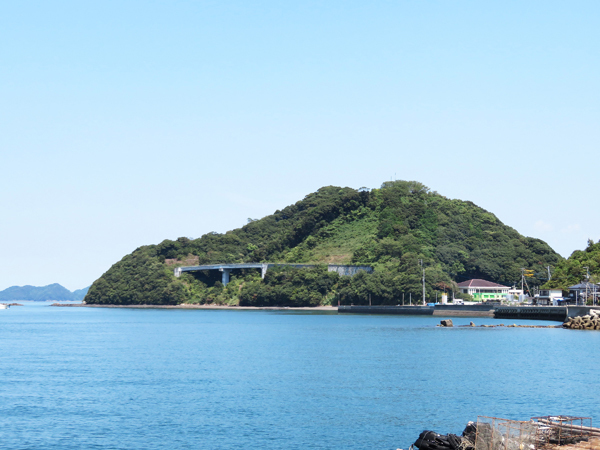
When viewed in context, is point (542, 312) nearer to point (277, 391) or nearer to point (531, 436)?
point (277, 391)

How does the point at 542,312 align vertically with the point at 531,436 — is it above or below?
above

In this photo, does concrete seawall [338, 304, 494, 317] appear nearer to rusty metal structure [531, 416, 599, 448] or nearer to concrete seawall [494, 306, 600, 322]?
concrete seawall [494, 306, 600, 322]

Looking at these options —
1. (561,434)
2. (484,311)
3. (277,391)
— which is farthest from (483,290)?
(561,434)

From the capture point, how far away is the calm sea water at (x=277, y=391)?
1410 inches

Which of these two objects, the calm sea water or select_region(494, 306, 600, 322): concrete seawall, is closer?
the calm sea water

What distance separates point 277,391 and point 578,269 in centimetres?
12479

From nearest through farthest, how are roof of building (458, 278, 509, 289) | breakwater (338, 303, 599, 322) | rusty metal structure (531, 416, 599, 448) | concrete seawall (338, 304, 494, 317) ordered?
rusty metal structure (531, 416, 599, 448) < breakwater (338, 303, 599, 322) < concrete seawall (338, 304, 494, 317) < roof of building (458, 278, 509, 289)

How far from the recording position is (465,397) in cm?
4588

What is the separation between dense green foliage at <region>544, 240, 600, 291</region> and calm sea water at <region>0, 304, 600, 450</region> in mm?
69025

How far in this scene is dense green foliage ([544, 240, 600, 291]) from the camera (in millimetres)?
149000

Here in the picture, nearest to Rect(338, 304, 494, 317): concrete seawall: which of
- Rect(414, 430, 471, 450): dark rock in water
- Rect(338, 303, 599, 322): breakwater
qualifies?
Rect(338, 303, 599, 322): breakwater

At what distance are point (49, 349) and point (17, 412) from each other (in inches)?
1726

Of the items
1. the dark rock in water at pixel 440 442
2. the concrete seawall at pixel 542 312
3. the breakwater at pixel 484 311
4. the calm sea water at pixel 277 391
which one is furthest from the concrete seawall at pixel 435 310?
the dark rock in water at pixel 440 442

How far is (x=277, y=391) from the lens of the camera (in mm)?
48750
